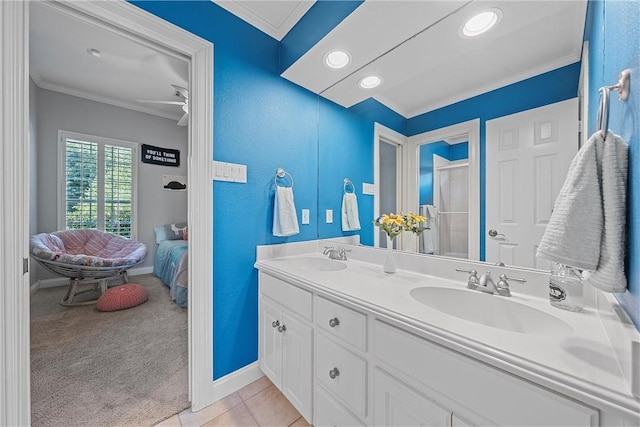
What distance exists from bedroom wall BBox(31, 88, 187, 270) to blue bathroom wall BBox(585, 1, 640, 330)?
5.09m

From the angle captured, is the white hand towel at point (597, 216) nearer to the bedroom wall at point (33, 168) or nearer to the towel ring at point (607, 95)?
the towel ring at point (607, 95)

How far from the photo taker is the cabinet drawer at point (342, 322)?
928mm

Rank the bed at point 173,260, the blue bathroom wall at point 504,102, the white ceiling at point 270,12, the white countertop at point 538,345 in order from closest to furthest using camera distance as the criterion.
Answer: the white countertop at point 538,345 → the blue bathroom wall at point 504,102 → the white ceiling at point 270,12 → the bed at point 173,260

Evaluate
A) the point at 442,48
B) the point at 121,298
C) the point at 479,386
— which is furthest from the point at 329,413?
the point at 121,298

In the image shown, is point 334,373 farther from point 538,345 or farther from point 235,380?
point 235,380

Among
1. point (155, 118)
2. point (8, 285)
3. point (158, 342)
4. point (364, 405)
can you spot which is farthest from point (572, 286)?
point (155, 118)

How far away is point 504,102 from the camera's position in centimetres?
102

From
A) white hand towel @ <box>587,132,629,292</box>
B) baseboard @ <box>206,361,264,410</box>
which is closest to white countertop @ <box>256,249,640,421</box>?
white hand towel @ <box>587,132,629,292</box>

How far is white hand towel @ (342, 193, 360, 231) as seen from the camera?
176 centimetres

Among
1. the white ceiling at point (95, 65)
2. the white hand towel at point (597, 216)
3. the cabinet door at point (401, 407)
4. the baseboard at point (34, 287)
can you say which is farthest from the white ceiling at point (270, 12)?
the baseboard at point (34, 287)

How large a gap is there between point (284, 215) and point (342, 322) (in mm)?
890

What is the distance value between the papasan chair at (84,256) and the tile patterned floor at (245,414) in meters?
2.33

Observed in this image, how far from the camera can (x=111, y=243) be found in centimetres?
351

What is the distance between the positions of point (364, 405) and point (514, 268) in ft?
2.73
